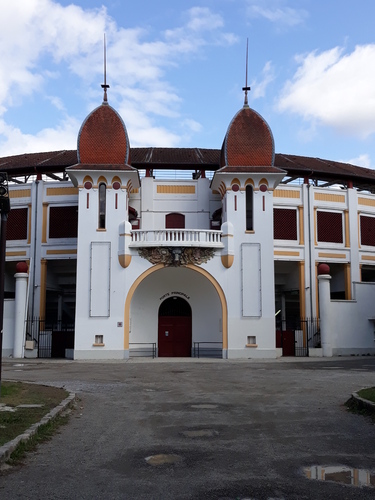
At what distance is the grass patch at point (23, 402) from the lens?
365 inches

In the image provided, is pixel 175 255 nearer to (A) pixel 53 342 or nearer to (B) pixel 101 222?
(B) pixel 101 222

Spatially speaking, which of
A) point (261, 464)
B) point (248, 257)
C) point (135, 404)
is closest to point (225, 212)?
point (248, 257)

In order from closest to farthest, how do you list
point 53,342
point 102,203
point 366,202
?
point 102,203
point 53,342
point 366,202

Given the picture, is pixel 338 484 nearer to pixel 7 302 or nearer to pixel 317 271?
pixel 7 302

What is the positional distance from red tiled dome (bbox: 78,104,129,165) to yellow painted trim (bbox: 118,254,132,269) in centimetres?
524

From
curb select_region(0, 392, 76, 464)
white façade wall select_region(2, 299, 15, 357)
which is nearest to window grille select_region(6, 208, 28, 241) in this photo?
white façade wall select_region(2, 299, 15, 357)

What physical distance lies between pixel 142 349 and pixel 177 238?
22.9 feet

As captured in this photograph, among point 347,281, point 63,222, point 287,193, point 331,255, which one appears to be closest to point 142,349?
point 63,222

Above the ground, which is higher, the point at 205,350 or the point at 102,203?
the point at 102,203

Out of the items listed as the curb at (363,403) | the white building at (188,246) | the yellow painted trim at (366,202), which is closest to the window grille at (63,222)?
the white building at (188,246)

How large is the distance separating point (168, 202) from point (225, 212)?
548cm

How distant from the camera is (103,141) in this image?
32.0 m

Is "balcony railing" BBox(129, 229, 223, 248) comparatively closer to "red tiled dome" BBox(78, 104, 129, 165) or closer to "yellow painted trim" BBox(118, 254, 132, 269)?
"yellow painted trim" BBox(118, 254, 132, 269)

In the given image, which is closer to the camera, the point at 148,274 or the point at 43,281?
the point at 148,274
